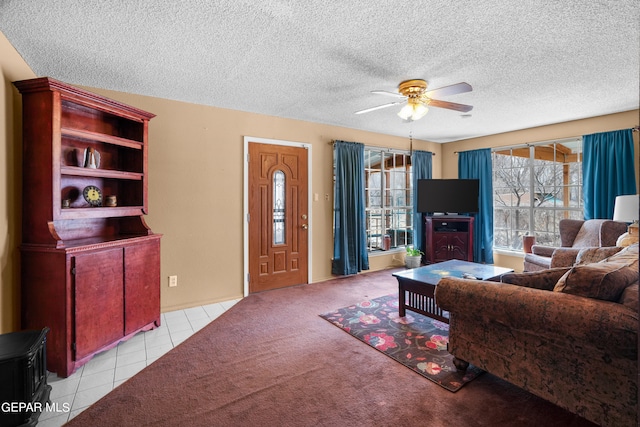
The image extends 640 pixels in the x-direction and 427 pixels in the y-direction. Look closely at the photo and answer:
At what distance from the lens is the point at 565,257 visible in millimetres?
3180

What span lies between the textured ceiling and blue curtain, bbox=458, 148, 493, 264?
1.90 metres

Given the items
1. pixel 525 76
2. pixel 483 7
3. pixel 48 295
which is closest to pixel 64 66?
pixel 48 295

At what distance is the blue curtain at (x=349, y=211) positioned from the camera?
4582 millimetres

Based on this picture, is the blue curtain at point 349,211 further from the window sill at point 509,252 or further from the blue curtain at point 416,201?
the window sill at point 509,252

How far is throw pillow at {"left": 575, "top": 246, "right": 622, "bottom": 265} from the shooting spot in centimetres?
253

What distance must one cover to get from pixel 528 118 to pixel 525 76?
175 centimetres

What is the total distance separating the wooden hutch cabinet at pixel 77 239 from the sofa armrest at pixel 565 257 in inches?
161

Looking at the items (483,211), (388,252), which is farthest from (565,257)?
(388,252)

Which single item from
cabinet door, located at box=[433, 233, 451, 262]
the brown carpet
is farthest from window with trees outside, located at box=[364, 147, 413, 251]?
the brown carpet

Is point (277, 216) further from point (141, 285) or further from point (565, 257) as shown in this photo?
point (565, 257)

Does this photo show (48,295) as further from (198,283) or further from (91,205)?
(198,283)

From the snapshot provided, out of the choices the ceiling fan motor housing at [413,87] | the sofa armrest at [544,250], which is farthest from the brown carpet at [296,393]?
the sofa armrest at [544,250]

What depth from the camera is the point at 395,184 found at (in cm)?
555

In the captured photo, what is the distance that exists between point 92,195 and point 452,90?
3177 mm
